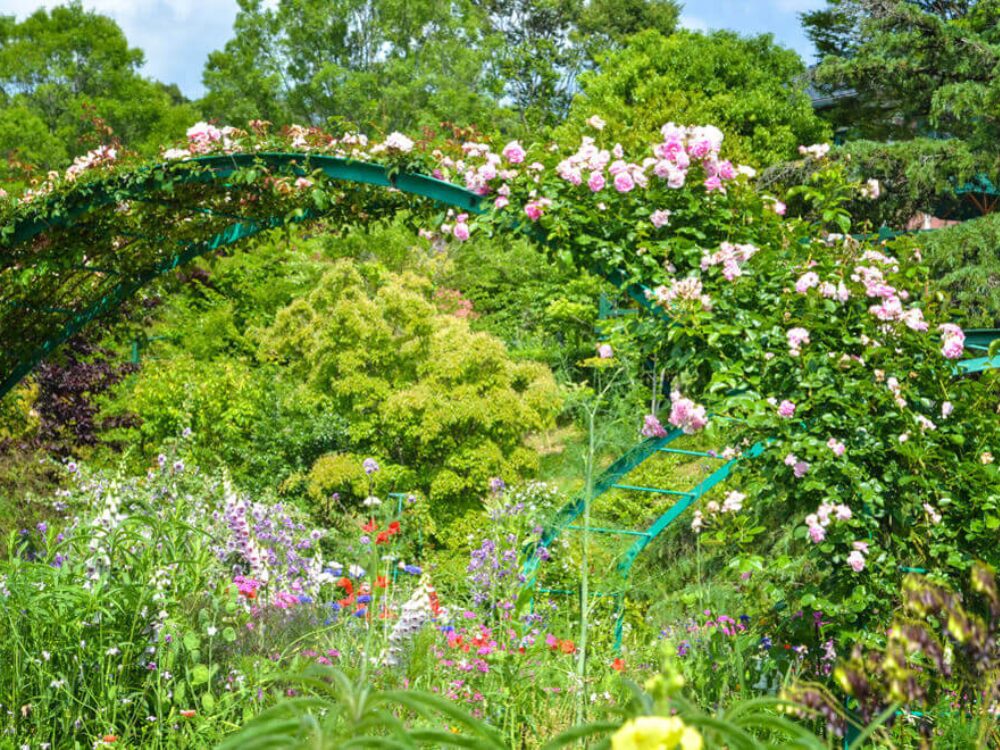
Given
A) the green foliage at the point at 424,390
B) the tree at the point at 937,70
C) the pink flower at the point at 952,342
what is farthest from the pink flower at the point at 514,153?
the tree at the point at 937,70

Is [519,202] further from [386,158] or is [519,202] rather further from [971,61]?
[971,61]

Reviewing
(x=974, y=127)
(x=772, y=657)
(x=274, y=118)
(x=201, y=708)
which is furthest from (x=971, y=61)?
(x=274, y=118)

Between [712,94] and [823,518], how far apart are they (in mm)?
13360

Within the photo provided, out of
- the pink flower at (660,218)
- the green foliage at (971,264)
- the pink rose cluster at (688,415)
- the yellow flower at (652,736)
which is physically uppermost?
the green foliage at (971,264)

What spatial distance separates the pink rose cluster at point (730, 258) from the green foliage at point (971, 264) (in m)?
7.74

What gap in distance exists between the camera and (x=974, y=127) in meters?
12.1

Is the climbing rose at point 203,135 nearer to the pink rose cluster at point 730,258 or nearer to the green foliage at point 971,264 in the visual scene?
the pink rose cluster at point 730,258

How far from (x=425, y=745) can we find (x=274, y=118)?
25213 mm

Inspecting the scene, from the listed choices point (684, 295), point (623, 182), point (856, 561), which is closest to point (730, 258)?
point (684, 295)

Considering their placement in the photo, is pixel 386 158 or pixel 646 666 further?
pixel 386 158

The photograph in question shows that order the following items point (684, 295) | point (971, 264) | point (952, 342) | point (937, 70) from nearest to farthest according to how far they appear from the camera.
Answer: point (952, 342), point (684, 295), point (971, 264), point (937, 70)

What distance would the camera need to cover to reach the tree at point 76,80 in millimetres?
21125

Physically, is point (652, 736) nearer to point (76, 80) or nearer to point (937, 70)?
point (937, 70)

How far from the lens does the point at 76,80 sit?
22.9m
